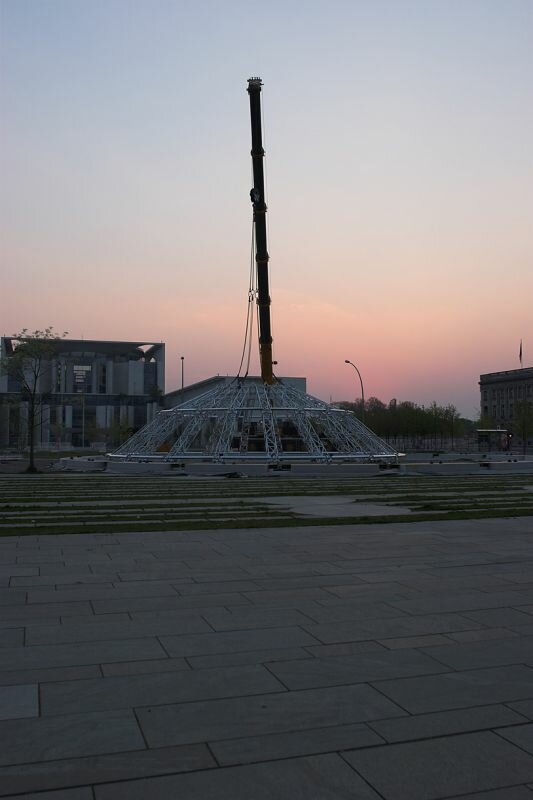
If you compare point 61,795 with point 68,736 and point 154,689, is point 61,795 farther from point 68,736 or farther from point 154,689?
point 154,689

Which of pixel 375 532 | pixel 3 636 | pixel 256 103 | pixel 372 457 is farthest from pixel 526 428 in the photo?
pixel 3 636

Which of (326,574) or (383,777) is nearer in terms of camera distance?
(383,777)

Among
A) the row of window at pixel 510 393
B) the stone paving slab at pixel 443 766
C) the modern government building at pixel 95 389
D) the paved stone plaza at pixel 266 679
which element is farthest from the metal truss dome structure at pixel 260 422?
the row of window at pixel 510 393

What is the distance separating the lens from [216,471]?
1646 inches

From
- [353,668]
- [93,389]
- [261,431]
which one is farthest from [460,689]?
[93,389]

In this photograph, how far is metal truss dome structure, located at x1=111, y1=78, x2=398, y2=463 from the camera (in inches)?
1943

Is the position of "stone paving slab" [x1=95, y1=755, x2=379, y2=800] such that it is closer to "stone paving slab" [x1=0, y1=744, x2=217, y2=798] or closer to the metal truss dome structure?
"stone paving slab" [x1=0, y1=744, x2=217, y2=798]

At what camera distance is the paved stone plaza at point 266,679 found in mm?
4605

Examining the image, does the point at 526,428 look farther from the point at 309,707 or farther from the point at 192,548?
the point at 309,707

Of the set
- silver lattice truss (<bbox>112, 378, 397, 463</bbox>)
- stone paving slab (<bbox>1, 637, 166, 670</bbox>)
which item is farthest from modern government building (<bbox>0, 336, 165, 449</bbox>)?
stone paving slab (<bbox>1, 637, 166, 670</bbox>)

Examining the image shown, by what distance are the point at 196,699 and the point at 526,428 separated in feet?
295

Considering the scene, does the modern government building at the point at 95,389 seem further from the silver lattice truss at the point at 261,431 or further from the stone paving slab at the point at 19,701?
the stone paving slab at the point at 19,701

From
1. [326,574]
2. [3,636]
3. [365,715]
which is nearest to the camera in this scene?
[365,715]

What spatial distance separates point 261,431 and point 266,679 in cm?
4851
